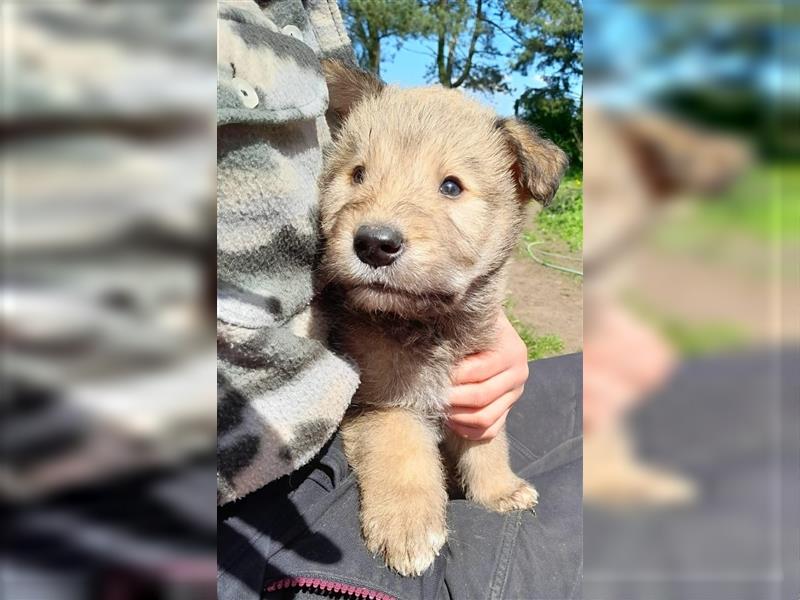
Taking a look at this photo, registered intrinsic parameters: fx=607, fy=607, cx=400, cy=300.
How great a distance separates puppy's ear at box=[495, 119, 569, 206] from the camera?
5.32 feet

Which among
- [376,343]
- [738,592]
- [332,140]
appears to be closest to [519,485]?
[376,343]

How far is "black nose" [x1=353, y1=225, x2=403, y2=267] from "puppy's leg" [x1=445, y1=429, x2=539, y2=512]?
35.5 inches

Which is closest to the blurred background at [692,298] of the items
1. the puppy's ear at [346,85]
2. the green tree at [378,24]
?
the green tree at [378,24]

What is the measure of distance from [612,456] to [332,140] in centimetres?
164

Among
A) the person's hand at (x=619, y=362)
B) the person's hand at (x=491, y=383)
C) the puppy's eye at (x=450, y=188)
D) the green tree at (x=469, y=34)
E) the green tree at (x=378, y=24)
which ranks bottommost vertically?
the person's hand at (x=491, y=383)

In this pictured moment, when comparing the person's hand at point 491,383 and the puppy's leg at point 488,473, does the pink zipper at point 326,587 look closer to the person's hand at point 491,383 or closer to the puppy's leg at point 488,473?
the puppy's leg at point 488,473

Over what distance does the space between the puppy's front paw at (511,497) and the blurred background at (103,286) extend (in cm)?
142

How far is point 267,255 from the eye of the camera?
151cm

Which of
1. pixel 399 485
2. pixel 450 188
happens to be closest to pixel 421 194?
pixel 450 188

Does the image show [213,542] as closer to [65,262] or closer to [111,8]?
[65,262]

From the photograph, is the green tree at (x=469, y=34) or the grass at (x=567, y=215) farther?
the green tree at (x=469, y=34)

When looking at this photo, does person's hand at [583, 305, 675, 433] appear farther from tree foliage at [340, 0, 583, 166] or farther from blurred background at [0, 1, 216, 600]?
blurred background at [0, 1, 216, 600]

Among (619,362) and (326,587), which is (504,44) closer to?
(619,362)

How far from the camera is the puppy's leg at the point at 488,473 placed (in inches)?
79.7
